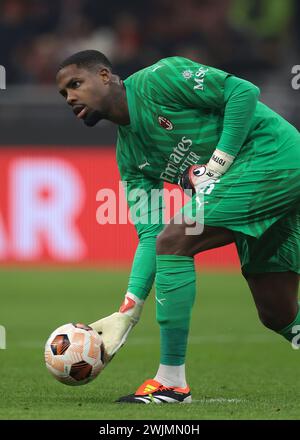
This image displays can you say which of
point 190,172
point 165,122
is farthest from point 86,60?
point 190,172

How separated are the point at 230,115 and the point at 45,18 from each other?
12764 millimetres

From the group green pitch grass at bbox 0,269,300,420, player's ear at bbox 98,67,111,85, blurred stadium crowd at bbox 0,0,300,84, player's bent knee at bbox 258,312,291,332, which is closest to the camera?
green pitch grass at bbox 0,269,300,420

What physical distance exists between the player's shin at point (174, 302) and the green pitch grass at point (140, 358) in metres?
0.30

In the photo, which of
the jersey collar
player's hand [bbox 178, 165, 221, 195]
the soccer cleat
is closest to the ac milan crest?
the jersey collar

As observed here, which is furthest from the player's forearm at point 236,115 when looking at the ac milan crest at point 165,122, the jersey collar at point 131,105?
the jersey collar at point 131,105

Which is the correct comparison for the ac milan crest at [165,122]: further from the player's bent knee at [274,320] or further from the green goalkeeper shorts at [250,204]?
the player's bent knee at [274,320]

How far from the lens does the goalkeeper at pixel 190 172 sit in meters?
6.27

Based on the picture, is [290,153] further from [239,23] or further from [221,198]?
[239,23]

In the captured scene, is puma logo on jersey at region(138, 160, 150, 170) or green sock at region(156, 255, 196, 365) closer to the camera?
green sock at region(156, 255, 196, 365)

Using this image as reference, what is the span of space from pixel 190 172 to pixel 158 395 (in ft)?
3.94

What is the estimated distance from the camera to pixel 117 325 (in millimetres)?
6703

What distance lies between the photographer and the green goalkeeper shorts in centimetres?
624

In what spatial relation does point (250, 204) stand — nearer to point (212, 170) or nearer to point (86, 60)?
point (212, 170)

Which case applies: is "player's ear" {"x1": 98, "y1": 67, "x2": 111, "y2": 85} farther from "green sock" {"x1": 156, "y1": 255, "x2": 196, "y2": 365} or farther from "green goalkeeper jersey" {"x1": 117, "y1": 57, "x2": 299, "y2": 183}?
"green sock" {"x1": 156, "y1": 255, "x2": 196, "y2": 365}
